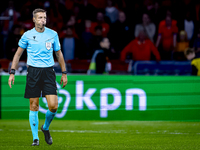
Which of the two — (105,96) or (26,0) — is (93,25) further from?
(105,96)

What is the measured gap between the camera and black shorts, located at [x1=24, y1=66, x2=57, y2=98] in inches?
259

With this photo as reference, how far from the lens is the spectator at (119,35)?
603 inches

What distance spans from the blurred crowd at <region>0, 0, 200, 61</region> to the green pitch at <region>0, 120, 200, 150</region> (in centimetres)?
422

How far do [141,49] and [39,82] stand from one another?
8.07 metres

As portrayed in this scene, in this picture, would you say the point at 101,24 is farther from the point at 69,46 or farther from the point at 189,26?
the point at 189,26

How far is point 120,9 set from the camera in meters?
16.3

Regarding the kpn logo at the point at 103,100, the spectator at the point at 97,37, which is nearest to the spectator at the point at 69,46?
the spectator at the point at 97,37

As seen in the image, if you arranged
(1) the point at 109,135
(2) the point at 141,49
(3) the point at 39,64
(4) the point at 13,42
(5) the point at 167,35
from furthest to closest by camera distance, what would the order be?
(5) the point at 167,35
(4) the point at 13,42
(2) the point at 141,49
(1) the point at 109,135
(3) the point at 39,64

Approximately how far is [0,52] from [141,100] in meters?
6.52

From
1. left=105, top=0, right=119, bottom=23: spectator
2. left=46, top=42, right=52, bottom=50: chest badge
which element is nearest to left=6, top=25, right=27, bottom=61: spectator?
left=105, top=0, right=119, bottom=23: spectator

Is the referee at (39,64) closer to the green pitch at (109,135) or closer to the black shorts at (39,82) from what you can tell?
the black shorts at (39,82)

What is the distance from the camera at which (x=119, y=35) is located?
1535 centimetres

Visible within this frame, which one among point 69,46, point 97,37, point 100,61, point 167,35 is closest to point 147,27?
point 167,35

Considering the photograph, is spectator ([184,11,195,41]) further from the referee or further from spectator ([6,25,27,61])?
the referee
